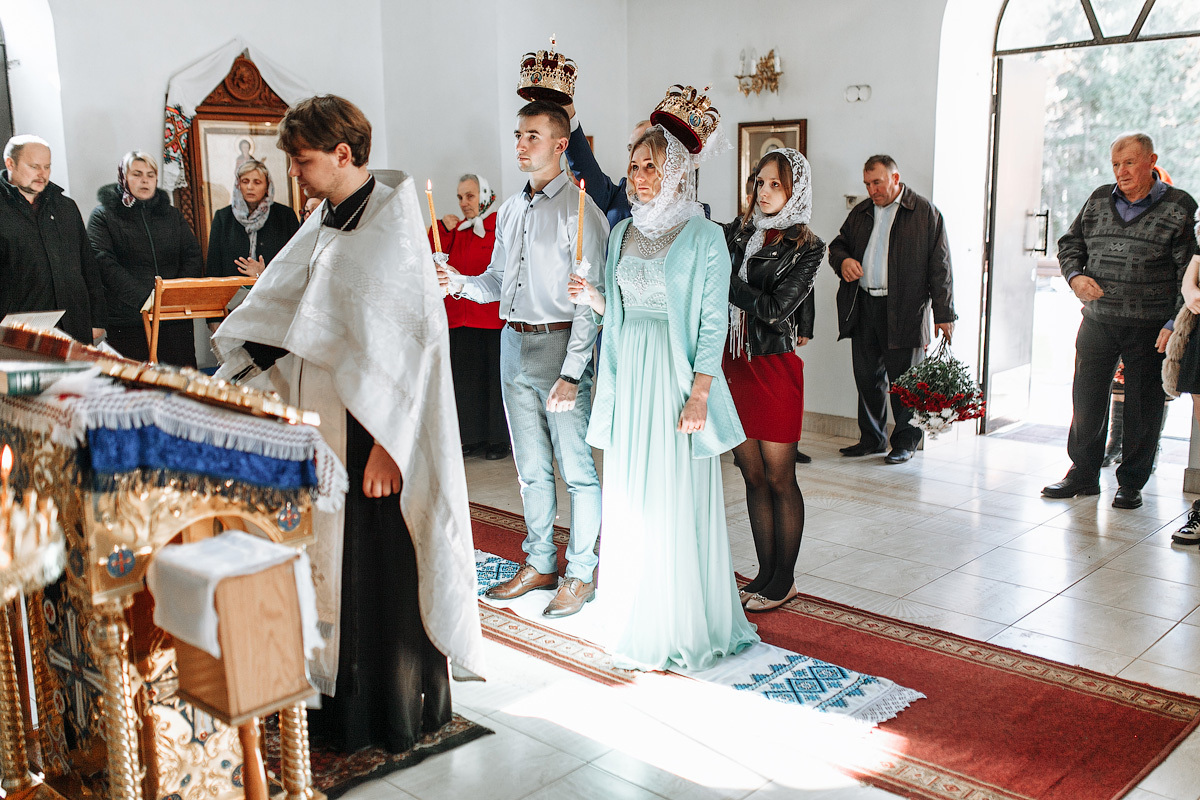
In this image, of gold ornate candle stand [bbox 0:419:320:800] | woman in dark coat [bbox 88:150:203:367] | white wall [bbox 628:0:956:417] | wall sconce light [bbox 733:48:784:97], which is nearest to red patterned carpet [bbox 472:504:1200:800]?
gold ornate candle stand [bbox 0:419:320:800]

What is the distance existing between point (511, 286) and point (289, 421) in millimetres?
1968

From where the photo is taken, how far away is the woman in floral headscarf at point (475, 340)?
6.46 metres

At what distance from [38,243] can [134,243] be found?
2.21 ft

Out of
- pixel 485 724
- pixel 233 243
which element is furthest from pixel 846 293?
pixel 485 724

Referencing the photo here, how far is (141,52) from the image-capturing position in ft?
21.9

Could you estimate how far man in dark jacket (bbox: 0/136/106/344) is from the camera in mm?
5316

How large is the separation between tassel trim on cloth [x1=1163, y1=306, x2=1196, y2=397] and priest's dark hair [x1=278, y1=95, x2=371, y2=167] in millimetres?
4048

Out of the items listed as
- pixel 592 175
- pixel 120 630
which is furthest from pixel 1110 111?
pixel 120 630

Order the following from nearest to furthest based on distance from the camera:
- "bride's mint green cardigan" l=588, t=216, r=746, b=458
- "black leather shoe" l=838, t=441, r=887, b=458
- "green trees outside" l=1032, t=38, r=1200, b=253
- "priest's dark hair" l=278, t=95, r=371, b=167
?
"priest's dark hair" l=278, t=95, r=371, b=167
"bride's mint green cardigan" l=588, t=216, r=746, b=458
"black leather shoe" l=838, t=441, r=887, b=458
"green trees outside" l=1032, t=38, r=1200, b=253

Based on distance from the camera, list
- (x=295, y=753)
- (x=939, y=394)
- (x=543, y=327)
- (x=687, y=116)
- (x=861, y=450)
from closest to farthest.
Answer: (x=295, y=753)
(x=687, y=116)
(x=543, y=327)
(x=939, y=394)
(x=861, y=450)

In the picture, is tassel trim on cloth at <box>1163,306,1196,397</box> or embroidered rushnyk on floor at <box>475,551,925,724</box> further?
tassel trim on cloth at <box>1163,306,1196,397</box>

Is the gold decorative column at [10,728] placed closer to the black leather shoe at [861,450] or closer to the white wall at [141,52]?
the white wall at [141,52]

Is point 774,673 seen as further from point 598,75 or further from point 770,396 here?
point 598,75

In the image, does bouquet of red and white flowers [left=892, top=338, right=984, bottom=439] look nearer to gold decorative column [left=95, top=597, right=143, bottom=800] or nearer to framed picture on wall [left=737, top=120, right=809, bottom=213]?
framed picture on wall [left=737, top=120, right=809, bottom=213]
